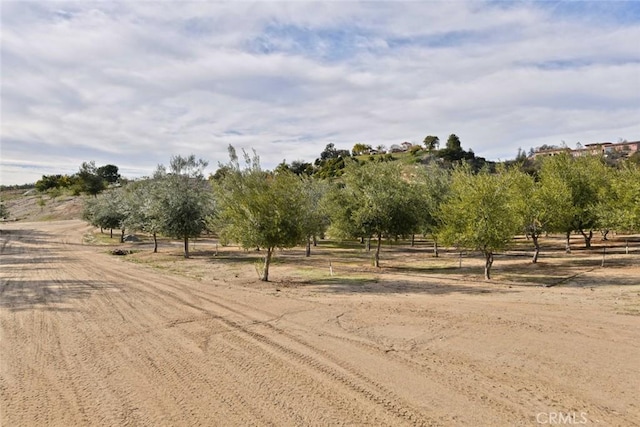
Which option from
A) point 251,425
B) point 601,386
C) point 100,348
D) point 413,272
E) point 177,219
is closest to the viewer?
point 251,425

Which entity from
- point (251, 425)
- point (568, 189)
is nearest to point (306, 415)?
point (251, 425)

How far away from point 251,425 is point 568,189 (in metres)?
38.4

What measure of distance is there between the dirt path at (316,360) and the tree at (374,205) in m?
12.3

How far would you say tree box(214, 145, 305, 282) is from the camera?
22.1 m

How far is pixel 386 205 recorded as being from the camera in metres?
28.8

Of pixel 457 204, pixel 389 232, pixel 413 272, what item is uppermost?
pixel 457 204

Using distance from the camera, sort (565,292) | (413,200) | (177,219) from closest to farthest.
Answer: (565,292) → (413,200) → (177,219)

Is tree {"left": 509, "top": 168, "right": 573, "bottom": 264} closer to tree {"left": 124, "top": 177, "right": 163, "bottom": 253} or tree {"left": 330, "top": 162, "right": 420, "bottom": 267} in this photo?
tree {"left": 330, "top": 162, "right": 420, "bottom": 267}

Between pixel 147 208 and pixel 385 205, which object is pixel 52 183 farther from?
pixel 385 205

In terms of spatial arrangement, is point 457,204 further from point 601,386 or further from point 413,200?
point 601,386

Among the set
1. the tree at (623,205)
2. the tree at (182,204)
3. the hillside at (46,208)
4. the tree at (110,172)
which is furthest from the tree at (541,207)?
the tree at (110,172)

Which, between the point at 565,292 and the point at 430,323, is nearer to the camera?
the point at 430,323

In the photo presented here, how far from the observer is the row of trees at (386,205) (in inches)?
893

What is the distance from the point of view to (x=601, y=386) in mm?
8109
